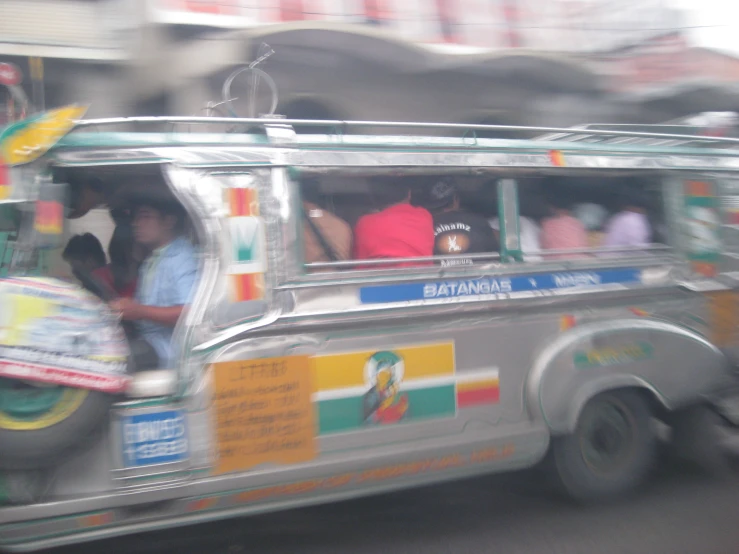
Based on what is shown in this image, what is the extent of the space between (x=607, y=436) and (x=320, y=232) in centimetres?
232

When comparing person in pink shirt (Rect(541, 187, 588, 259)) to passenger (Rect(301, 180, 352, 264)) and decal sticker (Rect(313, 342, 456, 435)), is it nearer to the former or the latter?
decal sticker (Rect(313, 342, 456, 435))

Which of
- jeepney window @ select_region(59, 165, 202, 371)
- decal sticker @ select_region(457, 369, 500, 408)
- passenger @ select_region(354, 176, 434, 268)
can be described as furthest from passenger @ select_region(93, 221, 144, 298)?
decal sticker @ select_region(457, 369, 500, 408)

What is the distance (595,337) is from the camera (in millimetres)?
4223

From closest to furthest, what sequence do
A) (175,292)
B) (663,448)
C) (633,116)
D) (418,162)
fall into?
(175,292) < (418,162) < (663,448) < (633,116)

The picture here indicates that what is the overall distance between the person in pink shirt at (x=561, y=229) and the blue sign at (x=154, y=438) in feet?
7.73

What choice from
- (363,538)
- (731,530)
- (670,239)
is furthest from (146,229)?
(731,530)

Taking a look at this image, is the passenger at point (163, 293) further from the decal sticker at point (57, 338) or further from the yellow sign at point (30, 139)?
the yellow sign at point (30, 139)

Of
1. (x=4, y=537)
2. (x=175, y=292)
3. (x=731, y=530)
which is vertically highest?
(x=175, y=292)

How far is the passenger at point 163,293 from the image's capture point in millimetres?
3531

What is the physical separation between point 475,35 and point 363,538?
24.3 feet

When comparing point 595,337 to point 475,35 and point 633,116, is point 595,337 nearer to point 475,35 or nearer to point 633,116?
point 475,35

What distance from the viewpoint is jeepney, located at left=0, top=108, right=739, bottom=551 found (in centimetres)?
308

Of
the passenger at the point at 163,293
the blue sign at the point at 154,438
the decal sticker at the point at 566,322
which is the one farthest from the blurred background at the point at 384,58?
the decal sticker at the point at 566,322

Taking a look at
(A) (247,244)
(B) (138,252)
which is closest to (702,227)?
(A) (247,244)
